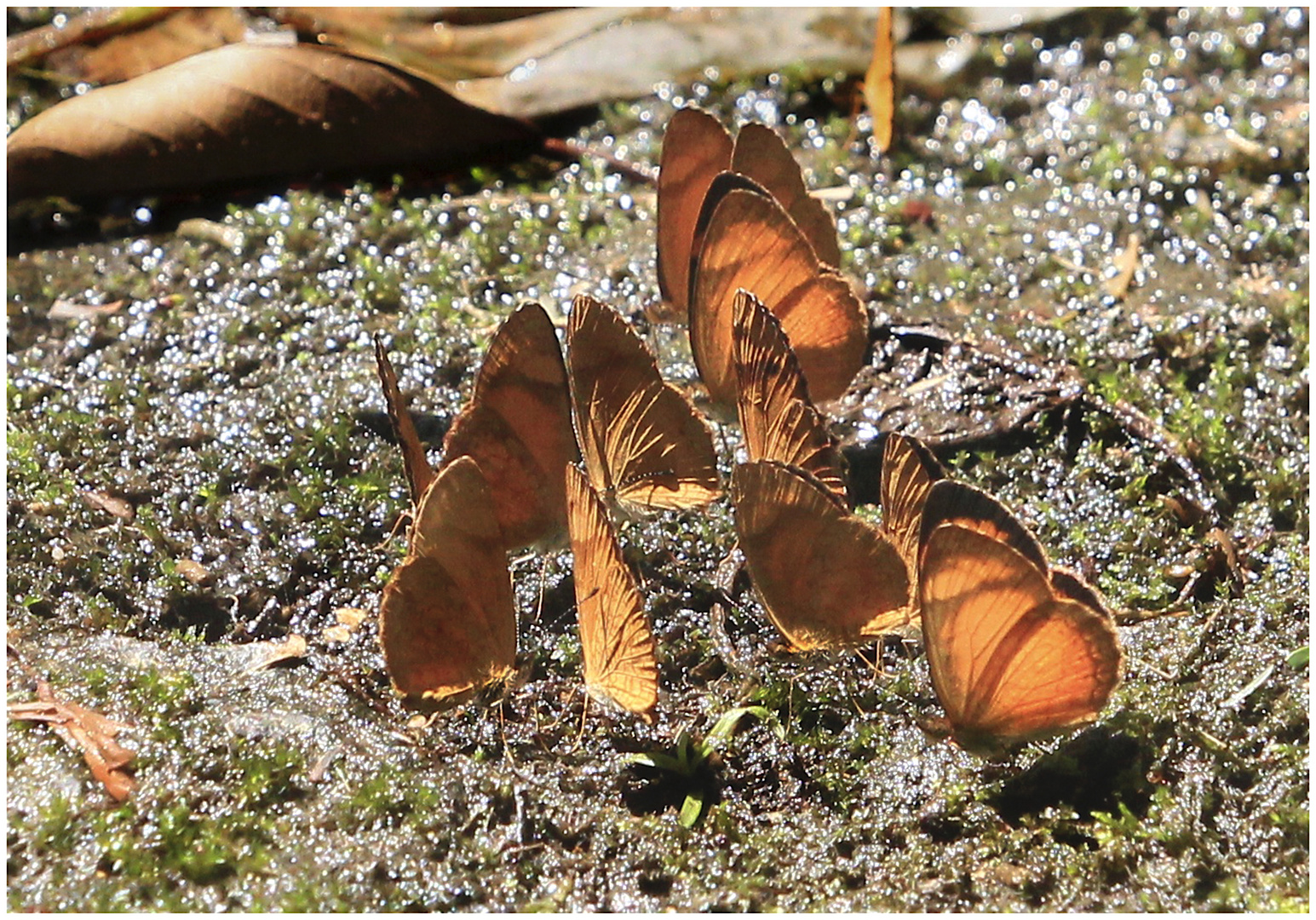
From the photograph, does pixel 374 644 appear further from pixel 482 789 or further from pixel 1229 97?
pixel 1229 97

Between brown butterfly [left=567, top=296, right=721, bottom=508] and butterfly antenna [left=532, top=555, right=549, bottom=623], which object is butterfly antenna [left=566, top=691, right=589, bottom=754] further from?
brown butterfly [left=567, top=296, right=721, bottom=508]

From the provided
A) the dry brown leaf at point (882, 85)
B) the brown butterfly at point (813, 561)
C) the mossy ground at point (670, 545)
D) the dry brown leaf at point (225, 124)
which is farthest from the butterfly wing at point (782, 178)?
the dry brown leaf at point (225, 124)

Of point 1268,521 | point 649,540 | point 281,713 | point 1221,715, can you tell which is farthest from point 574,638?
point 1268,521

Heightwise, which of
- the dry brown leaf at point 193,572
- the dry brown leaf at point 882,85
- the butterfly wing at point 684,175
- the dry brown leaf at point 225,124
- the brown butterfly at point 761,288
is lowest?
the dry brown leaf at point 193,572

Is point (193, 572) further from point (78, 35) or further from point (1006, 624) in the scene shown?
point (78, 35)

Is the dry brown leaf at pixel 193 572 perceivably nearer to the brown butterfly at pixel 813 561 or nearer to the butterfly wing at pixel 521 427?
the butterfly wing at pixel 521 427

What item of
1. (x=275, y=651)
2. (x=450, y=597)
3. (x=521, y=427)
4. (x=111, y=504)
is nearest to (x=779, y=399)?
(x=521, y=427)
